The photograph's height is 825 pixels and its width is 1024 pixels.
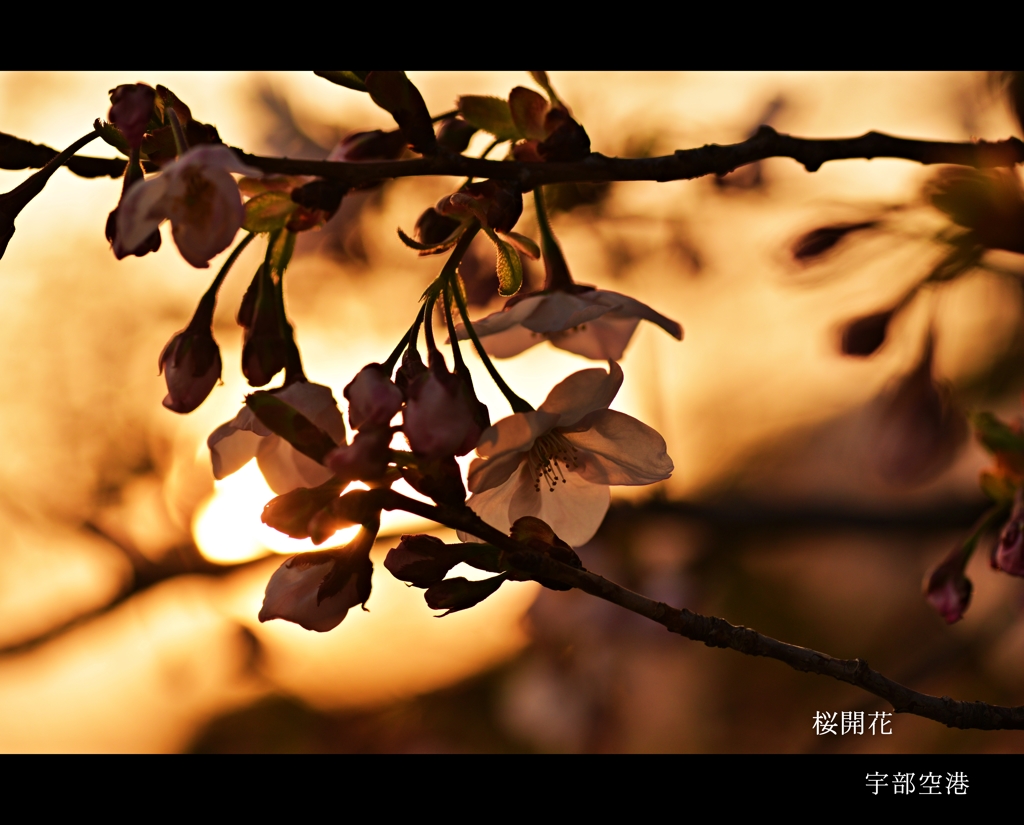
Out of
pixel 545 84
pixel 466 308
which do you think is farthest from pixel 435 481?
pixel 545 84

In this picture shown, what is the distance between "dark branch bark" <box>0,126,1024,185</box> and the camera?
1.72 ft

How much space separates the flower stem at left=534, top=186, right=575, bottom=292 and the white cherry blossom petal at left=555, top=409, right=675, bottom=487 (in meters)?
0.11

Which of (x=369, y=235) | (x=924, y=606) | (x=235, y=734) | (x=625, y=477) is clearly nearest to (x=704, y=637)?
(x=625, y=477)

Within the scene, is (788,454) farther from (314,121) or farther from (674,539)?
(314,121)

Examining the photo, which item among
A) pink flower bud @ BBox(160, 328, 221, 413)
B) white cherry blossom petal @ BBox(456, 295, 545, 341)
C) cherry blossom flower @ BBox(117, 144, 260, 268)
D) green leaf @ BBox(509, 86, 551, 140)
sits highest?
green leaf @ BBox(509, 86, 551, 140)

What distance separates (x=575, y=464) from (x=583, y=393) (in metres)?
0.10

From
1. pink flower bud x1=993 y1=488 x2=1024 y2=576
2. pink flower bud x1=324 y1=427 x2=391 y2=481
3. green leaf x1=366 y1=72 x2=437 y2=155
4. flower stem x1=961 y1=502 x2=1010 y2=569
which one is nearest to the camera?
pink flower bud x1=324 y1=427 x2=391 y2=481

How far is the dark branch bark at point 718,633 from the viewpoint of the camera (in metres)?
0.46

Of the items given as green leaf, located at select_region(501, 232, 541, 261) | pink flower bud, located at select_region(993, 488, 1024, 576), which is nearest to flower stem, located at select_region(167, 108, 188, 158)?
green leaf, located at select_region(501, 232, 541, 261)

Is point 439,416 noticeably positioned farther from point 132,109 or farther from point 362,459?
point 132,109

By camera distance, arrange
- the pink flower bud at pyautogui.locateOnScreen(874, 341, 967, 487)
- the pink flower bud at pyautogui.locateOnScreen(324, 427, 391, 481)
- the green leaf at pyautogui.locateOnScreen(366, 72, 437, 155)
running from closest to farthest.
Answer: the pink flower bud at pyautogui.locateOnScreen(324, 427, 391, 481), the green leaf at pyautogui.locateOnScreen(366, 72, 437, 155), the pink flower bud at pyautogui.locateOnScreen(874, 341, 967, 487)

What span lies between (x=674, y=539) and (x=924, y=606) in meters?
1.39

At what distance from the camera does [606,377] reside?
594 mm

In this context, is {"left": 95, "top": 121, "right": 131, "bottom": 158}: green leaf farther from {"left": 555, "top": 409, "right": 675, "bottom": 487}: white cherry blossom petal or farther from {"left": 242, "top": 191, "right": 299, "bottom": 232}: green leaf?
{"left": 555, "top": 409, "right": 675, "bottom": 487}: white cherry blossom petal
